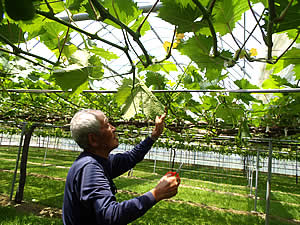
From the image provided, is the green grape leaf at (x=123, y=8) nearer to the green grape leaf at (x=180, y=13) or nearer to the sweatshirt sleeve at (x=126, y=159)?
the green grape leaf at (x=180, y=13)

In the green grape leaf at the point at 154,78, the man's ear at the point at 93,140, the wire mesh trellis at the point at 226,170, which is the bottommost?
the wire mesh trellis at the point at 226,170

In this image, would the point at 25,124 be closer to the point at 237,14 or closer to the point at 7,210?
the point at 7,210

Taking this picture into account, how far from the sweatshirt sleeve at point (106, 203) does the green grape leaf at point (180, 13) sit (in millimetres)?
707

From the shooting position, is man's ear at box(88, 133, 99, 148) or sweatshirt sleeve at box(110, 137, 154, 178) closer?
man's ear at box(88, 133, 99, 148)

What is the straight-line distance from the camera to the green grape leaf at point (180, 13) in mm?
469

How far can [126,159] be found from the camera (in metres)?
1.59

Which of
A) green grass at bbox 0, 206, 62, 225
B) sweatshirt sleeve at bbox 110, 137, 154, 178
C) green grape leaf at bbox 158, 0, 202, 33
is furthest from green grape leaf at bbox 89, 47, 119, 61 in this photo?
green grass at bbox 0, 206, 62, 225

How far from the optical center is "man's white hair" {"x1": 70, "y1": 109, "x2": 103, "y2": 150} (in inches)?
48.1

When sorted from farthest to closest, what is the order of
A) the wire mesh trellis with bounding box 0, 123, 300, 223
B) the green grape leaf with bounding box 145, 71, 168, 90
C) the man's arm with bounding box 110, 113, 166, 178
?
the wire mesh trellis with bounding box 0, 123, 300, 223
the man's arm with bounding box 110, 113, 166, 178
the green grape leaf with bounding box 145, 71, 168, 90

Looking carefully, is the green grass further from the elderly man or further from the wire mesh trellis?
the elderly man

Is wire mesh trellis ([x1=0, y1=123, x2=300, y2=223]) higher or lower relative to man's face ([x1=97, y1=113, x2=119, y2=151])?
lower

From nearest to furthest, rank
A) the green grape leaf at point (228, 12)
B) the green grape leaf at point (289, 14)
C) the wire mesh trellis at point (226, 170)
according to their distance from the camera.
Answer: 1. the green grape leaf at point (289, 14)
2. the green grape leaf at point (228, 12)
3. the wire mesh trellis at point (226, 170)

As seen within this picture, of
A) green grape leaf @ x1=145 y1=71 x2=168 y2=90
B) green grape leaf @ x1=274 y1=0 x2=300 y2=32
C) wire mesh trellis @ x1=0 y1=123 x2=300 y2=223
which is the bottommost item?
wire mesh trellis @ x1=0 y1=123 x2=300 y2=223

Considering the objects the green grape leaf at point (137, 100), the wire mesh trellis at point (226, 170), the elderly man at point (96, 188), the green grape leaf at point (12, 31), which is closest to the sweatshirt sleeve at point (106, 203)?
the elderly man at point (96, 188)
